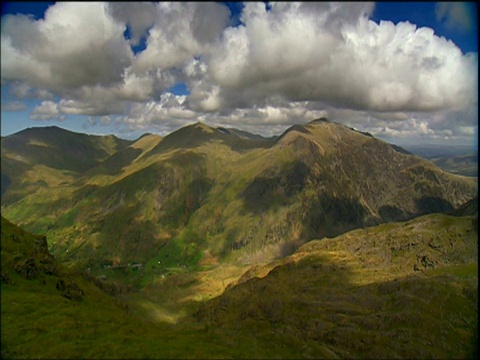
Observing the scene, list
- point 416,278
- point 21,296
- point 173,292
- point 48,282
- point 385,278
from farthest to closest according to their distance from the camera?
point 173,292, point 385,278, point 416,278, point 48,282, point 21,296

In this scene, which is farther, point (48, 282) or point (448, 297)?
point (448, 297)

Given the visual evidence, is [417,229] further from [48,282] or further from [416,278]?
[48,282]

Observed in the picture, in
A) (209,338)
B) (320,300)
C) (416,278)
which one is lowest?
(320,300)

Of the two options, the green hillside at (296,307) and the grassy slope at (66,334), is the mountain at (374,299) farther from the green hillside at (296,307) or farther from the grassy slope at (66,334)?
the grassy slope at (66,334)

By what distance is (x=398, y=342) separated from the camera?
69938mm

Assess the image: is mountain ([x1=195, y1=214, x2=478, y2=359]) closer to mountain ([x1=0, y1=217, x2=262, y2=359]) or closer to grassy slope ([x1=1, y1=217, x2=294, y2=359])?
grassy slope ([x1=1, y1=217, x2=294, y2=359])

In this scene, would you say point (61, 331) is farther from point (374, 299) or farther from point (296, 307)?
point (374, 299)

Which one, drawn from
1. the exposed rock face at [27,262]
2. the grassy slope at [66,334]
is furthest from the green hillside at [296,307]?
the exposed rock face at [27,262]

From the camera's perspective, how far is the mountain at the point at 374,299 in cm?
6994

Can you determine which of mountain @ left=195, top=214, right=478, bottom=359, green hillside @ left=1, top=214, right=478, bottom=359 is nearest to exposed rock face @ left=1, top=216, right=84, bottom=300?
green hillside @ left=1, top=214, right=478, bottom=359

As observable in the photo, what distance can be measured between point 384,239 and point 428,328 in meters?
69.5

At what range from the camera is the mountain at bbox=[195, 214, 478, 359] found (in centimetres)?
6994

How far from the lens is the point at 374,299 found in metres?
95.4

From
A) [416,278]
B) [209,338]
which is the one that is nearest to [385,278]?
[416,278]
